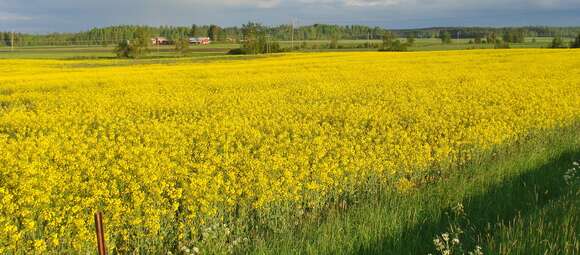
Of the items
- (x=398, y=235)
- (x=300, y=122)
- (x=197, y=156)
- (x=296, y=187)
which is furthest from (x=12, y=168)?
(x=300, y=122)

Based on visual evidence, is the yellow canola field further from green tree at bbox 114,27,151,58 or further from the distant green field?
green tree at bbox 114,27,151,58

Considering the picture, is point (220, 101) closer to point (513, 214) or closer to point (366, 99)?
point (366, 99)

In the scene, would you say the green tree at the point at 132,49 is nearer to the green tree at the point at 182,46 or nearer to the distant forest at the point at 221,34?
the green tree at the point at 182,46

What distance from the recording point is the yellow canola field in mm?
5062

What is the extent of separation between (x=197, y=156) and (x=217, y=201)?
2.02 metres

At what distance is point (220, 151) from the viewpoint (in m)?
→ 8.54

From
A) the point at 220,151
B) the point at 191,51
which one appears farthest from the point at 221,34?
the point at 220,151

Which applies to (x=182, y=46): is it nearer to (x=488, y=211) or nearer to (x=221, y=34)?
(x=221, y=34)

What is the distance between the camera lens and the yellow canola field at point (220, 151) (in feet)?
16.6

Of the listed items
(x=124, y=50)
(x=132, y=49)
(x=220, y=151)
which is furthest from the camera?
(x=124, y=50)

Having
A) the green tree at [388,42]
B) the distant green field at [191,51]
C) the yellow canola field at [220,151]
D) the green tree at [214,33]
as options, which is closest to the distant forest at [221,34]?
the green tree at [214,33]

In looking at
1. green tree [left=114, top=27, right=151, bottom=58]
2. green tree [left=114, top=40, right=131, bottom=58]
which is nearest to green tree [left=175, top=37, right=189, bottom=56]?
green tree [left=114, top=27, right=151, bottom=58]

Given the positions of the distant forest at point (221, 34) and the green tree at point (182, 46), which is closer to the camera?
the green tree at point (182, 46)

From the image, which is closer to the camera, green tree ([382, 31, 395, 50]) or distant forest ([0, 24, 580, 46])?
green tree ([382, 31, 395, 50])
